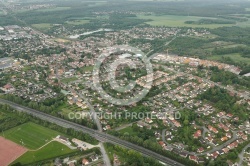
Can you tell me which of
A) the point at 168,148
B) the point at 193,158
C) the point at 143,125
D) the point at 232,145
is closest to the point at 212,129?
the point at 232,145

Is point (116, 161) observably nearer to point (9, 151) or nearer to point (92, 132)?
→ point (92, 132)

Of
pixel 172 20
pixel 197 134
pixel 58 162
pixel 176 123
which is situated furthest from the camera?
pixel 172 20

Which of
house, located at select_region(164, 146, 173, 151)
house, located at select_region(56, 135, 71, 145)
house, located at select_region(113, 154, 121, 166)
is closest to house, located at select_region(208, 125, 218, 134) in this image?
house, located at select_region(164, 146, 173, 151)

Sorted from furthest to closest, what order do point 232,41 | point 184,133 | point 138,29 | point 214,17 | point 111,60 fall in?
point 214,17 < point 138,29 < point 232,41 < point 111,60 < point 184,133

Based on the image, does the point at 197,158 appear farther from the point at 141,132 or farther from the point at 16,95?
the point at 16,95

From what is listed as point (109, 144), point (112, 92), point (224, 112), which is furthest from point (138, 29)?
point (109, 144)

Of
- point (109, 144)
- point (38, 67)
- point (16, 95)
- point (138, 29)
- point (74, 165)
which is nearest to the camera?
point (74, 165)

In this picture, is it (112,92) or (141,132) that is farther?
(112,92)
